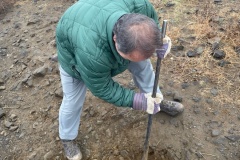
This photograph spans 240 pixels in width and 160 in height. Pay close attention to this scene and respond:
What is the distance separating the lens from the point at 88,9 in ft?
6.81

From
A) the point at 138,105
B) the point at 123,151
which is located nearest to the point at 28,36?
the point at 123,151

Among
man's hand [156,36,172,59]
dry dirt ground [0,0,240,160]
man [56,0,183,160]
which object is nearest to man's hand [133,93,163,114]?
man [56,0,183,160]

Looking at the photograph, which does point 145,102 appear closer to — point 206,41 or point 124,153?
point 124,153

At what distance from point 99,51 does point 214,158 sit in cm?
163

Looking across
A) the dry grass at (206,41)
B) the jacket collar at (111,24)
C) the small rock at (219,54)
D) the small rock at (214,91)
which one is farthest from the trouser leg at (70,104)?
the small rock at (219,54)

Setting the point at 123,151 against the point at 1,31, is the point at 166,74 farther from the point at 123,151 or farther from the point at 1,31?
the point at 1,31

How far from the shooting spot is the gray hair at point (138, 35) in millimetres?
1737

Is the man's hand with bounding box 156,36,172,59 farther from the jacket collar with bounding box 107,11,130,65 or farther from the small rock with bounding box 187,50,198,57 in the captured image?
the small rock with bounding box 187,50,198,57

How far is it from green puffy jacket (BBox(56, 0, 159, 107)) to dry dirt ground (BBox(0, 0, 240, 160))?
949 millimetres

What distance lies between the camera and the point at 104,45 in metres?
1.98

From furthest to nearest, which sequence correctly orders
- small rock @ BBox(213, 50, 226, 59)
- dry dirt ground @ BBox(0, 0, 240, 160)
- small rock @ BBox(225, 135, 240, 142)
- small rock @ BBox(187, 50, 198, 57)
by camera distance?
small rock @ BBox(187, 50, 198, 57) < small rock @ BBox(213, 50, 226, 59) < dry dirt ground @ BBox(0, 0, 240, 160) < small rock @ BBox(225, 135, 240, 142)

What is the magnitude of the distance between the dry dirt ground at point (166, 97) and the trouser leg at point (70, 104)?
1.24 ft

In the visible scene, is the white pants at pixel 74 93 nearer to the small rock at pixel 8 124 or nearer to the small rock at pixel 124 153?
the small rock at pixel 124 153

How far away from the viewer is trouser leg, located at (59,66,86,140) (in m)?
2.50
